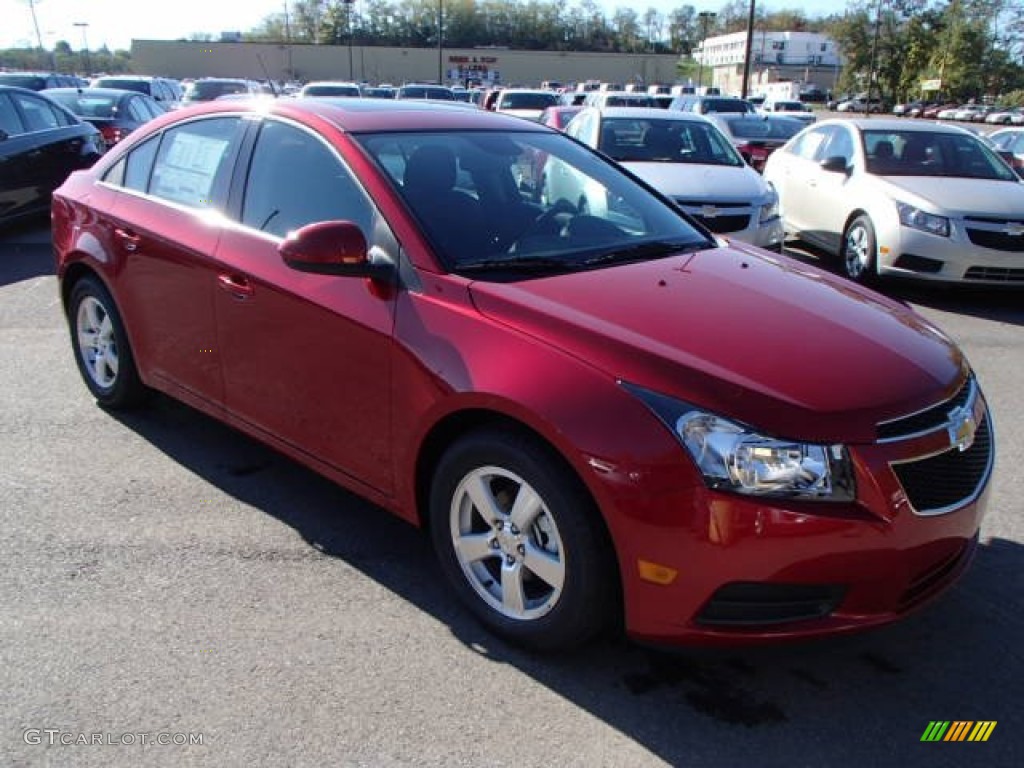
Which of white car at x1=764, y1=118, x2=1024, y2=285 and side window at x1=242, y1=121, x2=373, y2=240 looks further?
white car at x1=764, y1=118, x2=1024, y2=285

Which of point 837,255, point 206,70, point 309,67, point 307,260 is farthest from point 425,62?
point 307,260

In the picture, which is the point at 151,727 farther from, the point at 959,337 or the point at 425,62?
the point at 425,62

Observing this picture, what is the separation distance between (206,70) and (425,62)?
69.3ft

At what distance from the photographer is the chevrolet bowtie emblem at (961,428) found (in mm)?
2619

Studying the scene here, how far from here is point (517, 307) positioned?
9.04 ft

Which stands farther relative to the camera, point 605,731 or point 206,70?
point 206,70

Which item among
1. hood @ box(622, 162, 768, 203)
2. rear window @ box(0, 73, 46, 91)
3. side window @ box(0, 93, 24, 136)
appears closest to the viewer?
hood @ box(622, 162, 768, 203)

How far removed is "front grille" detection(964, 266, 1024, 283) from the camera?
7410 millimetres

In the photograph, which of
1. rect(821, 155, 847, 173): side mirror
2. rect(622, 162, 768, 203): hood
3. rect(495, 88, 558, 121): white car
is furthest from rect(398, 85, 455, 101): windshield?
rect(821, 155, 847, 173): side mirror

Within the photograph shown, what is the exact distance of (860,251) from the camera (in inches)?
327

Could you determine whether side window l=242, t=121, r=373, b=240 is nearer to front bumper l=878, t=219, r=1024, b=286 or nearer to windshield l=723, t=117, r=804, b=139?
front bumper l=878, t=219, r=1024, b=286

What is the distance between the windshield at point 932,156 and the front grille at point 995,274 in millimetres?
1410

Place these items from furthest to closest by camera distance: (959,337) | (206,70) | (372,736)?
(206,70) → (959,337) → (372,736)

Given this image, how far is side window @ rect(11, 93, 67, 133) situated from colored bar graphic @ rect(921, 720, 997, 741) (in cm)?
1093
